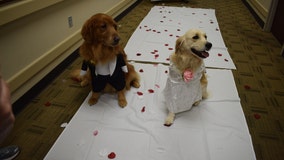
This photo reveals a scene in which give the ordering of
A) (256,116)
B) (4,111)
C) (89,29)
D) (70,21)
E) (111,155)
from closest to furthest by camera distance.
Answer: (4,111), (111,155), (89,29), (256,116), (70,21)

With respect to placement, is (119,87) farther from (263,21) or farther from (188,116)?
(263,21)

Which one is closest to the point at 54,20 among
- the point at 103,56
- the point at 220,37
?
the point at 103,56

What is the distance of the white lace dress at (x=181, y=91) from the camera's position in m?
1.52

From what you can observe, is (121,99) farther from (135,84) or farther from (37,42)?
(37,42)

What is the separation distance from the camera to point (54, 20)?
2172 mm

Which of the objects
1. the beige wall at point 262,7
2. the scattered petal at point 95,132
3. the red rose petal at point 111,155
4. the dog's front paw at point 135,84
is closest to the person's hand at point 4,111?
the red rose petal at point 111,155

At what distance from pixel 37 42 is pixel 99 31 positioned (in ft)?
2.51

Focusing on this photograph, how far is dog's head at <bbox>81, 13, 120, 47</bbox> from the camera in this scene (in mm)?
1545

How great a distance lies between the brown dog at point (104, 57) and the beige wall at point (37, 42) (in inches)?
21.2

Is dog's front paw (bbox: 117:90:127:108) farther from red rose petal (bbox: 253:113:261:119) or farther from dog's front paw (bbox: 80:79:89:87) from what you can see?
red rose petal (bbox: 253:113:261:119)

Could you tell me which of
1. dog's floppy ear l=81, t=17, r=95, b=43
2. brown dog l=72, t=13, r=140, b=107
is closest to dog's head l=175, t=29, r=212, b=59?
brown dog l=72, t=13, r=140, b=107

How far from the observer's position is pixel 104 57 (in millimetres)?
1623

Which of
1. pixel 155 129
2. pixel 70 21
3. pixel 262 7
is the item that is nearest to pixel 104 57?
pixel 155 129

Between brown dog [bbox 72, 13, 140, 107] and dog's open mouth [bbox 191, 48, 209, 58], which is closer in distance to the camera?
dog's open mouth [bbox 191, 48, 209, 58]
